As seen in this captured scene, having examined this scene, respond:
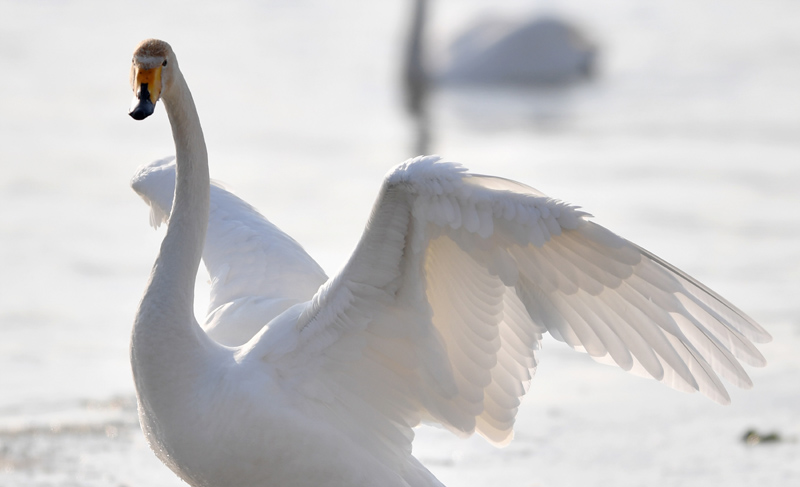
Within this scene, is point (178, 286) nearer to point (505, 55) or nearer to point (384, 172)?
point (384, 172)

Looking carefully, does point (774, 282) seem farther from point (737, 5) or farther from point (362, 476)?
point (737, 5)

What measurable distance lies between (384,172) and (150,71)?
27.5 feet

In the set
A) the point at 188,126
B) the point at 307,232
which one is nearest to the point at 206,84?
the point at 307,232

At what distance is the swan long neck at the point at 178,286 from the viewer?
4.78 metres

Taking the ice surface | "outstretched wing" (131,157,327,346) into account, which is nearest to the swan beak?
"outstretched wing" (131,157,327,346)

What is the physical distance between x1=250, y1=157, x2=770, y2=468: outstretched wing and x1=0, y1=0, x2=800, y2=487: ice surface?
4.72ft

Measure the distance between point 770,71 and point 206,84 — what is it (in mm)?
8276

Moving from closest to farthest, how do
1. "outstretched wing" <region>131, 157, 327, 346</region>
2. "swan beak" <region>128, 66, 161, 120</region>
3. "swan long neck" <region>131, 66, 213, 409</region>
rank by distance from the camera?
"swan beak" <region>128, 66, 161, 120</region>, "swan long neck" <region>131, 66, 213, 409</region>, "outstretched wing" <region>131, 157, 327, 346</region>

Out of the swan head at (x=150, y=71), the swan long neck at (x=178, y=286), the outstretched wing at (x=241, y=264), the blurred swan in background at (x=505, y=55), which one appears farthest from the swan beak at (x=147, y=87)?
the blurred swan in background at (x=505, y=55)

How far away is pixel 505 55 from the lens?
63.5 feet

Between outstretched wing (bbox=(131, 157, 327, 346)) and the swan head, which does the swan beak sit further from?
outstretched wing (bbox=(131, 157, 327, 346))

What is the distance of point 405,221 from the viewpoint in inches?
180

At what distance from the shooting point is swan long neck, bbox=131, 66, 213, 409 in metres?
4.78

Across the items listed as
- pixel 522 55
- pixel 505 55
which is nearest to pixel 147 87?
pixel 505 55
